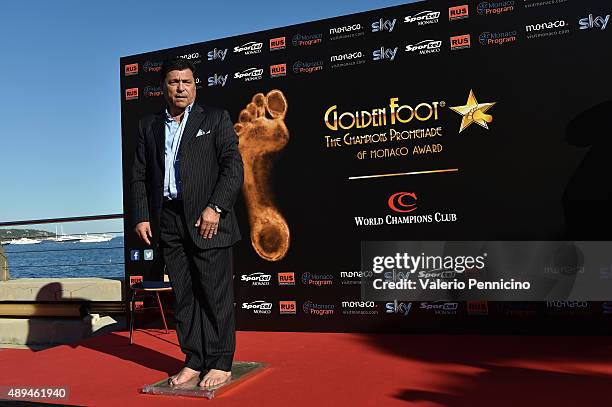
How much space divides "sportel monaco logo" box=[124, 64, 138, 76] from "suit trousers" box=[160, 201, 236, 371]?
2.88 m

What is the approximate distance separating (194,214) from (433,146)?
2.10 m

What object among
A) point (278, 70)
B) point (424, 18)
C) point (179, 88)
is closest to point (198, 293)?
point (179, 88)

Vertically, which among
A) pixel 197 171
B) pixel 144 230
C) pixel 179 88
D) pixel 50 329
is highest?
pixel 179 88

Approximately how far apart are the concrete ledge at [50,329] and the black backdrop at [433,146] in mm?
1822

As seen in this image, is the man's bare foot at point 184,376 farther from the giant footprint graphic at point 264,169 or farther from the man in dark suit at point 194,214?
the giant footprint graphic at point 264,169

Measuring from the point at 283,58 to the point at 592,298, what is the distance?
2.87 meters

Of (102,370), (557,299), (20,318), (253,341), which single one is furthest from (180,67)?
(20,318)

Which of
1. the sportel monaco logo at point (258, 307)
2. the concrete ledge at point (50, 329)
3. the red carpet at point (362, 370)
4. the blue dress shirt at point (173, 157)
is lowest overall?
the concrete ledge at point (50, 329)

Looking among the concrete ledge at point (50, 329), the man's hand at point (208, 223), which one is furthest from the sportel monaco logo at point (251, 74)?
the concrete ledge at point (50, 329)

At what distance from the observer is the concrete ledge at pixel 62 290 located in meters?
5.39

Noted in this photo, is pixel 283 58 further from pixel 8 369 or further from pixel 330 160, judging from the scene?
pixel 8 369

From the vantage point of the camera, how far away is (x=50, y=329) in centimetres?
555

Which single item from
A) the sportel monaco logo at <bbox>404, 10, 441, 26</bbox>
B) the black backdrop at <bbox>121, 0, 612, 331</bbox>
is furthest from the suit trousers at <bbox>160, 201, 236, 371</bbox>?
the sportel monaco logo at <bbox>404, 10, 441, 26</bbox>

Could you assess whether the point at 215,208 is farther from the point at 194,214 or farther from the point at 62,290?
the point at 62,290
